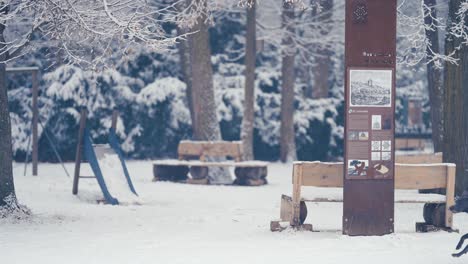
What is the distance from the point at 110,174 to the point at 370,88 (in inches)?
287

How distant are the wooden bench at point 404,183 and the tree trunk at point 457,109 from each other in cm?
288

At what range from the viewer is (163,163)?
20.8m

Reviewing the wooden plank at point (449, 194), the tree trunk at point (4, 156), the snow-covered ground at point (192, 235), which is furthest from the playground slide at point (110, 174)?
the wooden plank at point (449, 194)

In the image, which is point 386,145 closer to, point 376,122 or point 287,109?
point 376,122

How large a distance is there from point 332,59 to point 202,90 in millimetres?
13419

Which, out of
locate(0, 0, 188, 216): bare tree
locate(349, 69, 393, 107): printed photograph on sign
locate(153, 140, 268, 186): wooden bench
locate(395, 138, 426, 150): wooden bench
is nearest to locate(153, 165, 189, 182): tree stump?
locate(153, 140, 268, 186): wooden bench

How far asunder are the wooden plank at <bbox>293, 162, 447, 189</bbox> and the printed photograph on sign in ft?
3.74

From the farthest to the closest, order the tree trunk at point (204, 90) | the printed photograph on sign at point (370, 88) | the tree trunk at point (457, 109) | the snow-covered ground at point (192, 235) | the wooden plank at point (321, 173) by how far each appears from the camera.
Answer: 1. the tree trunk at point (204, 90)
2. the tree trunk at point (457, 109)
3. the wooden plank at point (321, 173)
4. the printed photograph on sign at point (370, 88)
5. the snow-covered ground at point (192, 235)

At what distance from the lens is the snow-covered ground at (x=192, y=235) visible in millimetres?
9828

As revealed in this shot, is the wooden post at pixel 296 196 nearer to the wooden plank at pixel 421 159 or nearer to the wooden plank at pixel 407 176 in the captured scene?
the wooden plank at pixel 407 176

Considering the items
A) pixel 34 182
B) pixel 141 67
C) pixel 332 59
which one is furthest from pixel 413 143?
pixel 34 182

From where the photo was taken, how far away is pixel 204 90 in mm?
21141

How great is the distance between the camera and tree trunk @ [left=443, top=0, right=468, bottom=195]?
14.6 metres

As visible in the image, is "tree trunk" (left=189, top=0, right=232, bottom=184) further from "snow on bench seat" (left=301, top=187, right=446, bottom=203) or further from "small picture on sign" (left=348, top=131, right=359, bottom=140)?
"small picture on sign" (left=348, top=131, right=359, bottom=140)
